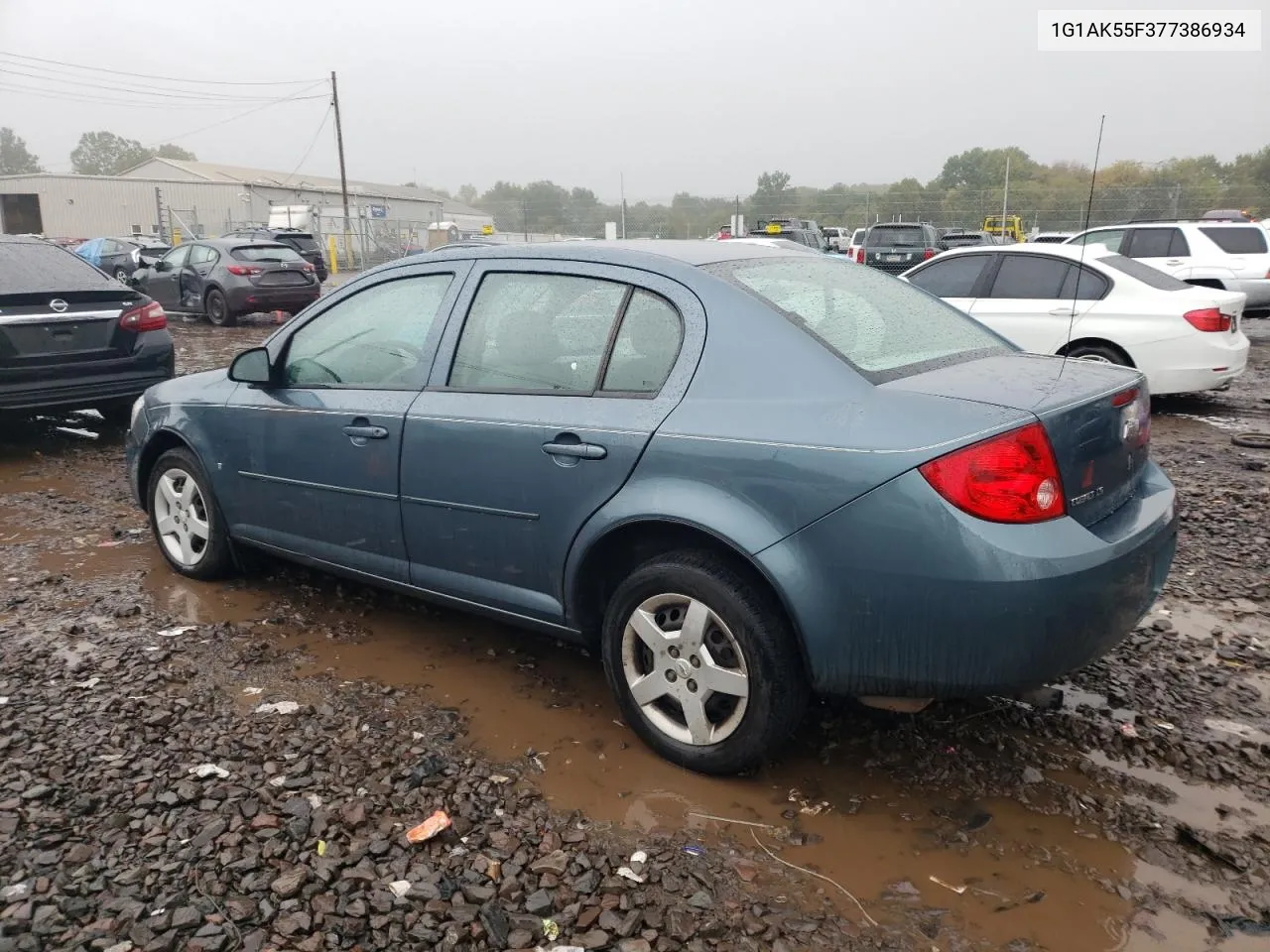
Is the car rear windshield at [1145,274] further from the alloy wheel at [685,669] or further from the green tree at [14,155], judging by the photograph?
the green tree at [14,155]

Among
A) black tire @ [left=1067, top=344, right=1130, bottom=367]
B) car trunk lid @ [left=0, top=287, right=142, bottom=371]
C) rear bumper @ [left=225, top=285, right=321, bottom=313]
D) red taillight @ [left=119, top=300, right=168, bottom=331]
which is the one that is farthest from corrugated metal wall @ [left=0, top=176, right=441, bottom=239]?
black tire @ [left=1067, top=344, right=1130, bottom=367]

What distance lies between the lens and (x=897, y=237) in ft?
73.9

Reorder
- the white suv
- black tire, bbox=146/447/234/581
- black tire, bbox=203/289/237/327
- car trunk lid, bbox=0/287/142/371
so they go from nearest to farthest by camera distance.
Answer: black tire, bbox=146/447/234/581
car trunk lid, bbox=0/287/142/371
the white suv
black tire, bbox=203/289/237/327

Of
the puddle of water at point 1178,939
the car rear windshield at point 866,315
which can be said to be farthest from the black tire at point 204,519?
the puddle of water at point 1178,939

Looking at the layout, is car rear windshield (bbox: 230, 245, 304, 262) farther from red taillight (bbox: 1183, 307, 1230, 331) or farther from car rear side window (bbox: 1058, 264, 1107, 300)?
red taillight (bbox: 1183, 307, 1230, 331)

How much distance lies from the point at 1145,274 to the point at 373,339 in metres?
7.08

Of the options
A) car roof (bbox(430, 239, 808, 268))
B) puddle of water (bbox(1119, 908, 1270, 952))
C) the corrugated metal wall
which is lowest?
puddle of water (bbox(1119, 908, 1270, 952))

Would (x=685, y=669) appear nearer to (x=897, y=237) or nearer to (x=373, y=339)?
(x=373, y=339)

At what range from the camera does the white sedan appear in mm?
7898

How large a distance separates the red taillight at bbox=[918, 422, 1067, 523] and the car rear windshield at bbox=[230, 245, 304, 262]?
1668 centimetres

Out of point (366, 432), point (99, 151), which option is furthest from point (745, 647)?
point (99, 151)

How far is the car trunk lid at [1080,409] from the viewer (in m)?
2.61

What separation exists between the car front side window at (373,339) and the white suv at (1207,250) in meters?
11.7

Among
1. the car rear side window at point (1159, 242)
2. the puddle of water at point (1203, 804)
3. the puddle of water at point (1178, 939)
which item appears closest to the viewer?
the puddle of water at point (1178, 939)
